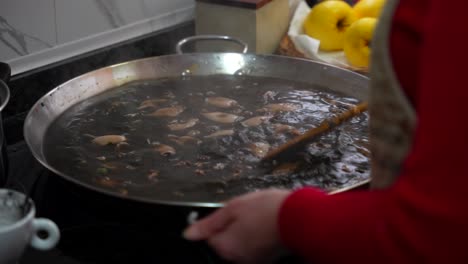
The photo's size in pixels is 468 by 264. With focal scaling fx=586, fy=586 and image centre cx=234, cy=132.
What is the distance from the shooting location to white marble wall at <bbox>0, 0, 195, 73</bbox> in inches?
42.6

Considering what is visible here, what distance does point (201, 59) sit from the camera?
1206 millimetres

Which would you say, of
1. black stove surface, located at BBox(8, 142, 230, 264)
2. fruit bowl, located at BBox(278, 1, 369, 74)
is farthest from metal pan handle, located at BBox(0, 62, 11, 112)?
fruit bowl, located at BBox(278, 1, 369, 74)

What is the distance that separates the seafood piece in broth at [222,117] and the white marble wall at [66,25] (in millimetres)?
363

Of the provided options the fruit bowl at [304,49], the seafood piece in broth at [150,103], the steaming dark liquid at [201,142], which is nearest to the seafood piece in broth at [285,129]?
the steaming dark liquid at [201,142]

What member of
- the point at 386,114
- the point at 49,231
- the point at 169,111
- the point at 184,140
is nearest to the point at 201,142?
the point at 184,140

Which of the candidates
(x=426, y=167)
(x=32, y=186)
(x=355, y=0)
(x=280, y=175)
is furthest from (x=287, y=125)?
(x=355, y=0)

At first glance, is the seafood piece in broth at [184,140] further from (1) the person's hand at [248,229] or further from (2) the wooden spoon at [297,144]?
(1) the person's hand at [248,229]

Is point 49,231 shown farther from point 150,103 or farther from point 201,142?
point 150,103

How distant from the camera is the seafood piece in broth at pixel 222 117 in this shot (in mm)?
1012

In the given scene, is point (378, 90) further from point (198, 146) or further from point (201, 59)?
point (201, 59)

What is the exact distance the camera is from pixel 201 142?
93 centimetres

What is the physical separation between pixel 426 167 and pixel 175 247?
1.33 ft

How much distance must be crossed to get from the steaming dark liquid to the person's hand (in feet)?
0.48

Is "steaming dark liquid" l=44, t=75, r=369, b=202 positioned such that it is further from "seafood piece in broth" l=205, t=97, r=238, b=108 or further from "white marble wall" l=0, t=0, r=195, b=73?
"white marble wall" l=0, t=0, r=195, b=73
